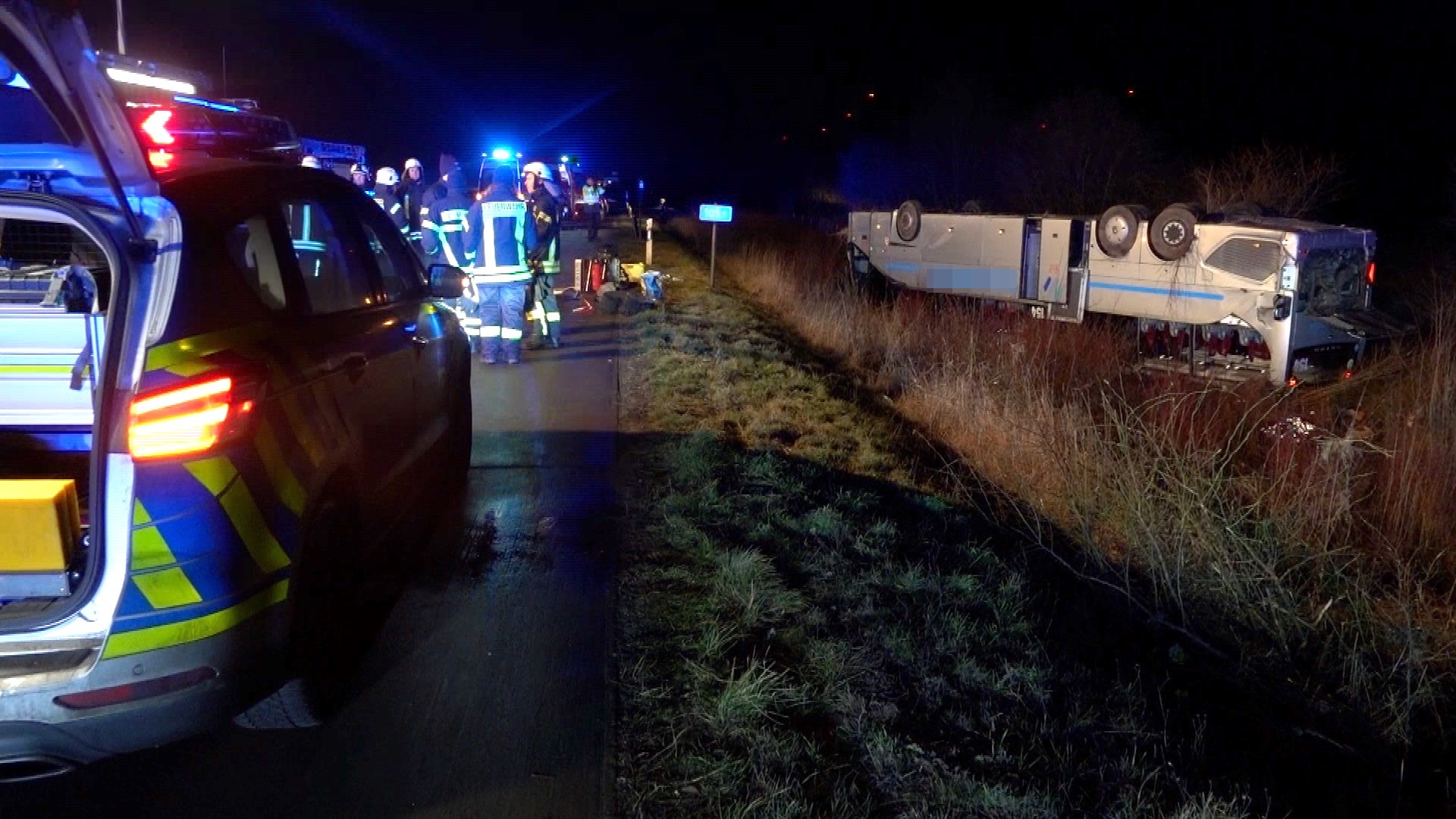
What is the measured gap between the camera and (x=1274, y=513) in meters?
5.63

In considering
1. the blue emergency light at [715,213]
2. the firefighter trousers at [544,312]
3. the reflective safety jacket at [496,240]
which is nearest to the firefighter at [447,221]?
the reflective safety jacket at [496,240]

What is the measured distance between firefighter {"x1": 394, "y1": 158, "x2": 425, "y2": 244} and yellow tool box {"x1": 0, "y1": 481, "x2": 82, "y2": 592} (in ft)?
35.3

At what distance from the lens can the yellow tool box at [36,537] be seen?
2.96 meters

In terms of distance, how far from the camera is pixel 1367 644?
16.1 feet

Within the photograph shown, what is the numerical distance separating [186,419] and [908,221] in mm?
14992

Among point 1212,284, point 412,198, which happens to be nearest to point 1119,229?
point 1212,284

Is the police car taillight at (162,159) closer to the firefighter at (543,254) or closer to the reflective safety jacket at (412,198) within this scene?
the firefighter at (543,254)

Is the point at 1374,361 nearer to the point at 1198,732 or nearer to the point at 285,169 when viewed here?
the point at 1198,732

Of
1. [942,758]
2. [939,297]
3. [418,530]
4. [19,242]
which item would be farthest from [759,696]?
[939,297]

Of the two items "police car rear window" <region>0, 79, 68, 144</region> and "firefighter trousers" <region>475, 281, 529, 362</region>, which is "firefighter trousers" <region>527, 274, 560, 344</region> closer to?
"firefighter trousers" <region>475, 281, 529, 362</region>

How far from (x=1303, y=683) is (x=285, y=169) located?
4680 mm

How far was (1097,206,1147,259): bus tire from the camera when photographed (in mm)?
12602

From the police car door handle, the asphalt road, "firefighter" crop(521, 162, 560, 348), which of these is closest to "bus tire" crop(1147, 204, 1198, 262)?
"firefighter" crop(521, 162, 560, 348)

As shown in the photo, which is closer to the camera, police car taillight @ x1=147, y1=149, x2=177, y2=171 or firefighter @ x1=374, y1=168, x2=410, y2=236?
police car taillight @ x1=147, y1=149, x2=177, y2=171
